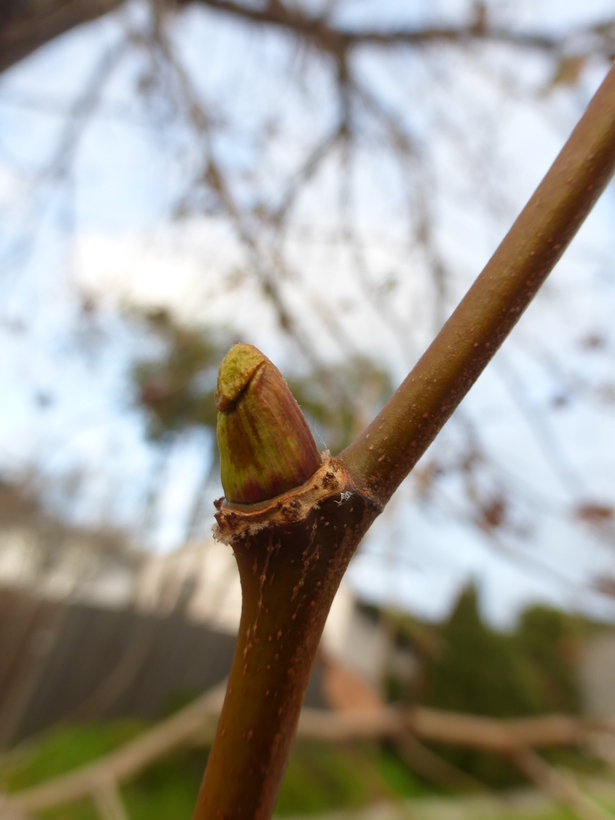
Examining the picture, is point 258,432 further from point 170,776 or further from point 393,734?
point 170,776

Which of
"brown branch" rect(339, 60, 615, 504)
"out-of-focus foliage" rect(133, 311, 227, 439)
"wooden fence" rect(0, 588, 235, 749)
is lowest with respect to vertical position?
"wooden fence" rect(0, 588, 235, 749)

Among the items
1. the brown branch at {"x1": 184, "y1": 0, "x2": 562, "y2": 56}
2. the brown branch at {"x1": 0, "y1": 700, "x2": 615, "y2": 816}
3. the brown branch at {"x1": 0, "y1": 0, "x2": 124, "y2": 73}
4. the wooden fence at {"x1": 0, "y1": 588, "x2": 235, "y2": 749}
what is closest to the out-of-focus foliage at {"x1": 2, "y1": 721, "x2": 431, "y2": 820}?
the wooden fence at {"x1": 0, "y1": 588, "x2": 235, "y2": 749}

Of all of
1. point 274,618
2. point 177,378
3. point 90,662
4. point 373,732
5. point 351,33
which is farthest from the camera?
point 90,662

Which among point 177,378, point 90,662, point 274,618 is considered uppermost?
point 177,378

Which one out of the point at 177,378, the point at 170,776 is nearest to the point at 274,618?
the point at 177,378

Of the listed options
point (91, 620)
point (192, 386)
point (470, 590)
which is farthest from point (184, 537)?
point (470, 590)

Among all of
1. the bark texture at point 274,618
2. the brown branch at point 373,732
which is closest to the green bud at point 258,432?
the bark texture at point 274,618

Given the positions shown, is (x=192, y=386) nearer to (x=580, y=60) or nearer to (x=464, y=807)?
(x=580, y=60)

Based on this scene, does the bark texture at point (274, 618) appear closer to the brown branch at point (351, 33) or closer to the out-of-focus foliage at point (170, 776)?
the brown branch at point (351, 33)

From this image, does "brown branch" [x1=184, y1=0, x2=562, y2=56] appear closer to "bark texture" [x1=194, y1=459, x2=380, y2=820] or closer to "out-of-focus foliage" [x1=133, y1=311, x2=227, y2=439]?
"out-of-focus foliage" [x1=133, y1=311, x2=227, y2=439]
